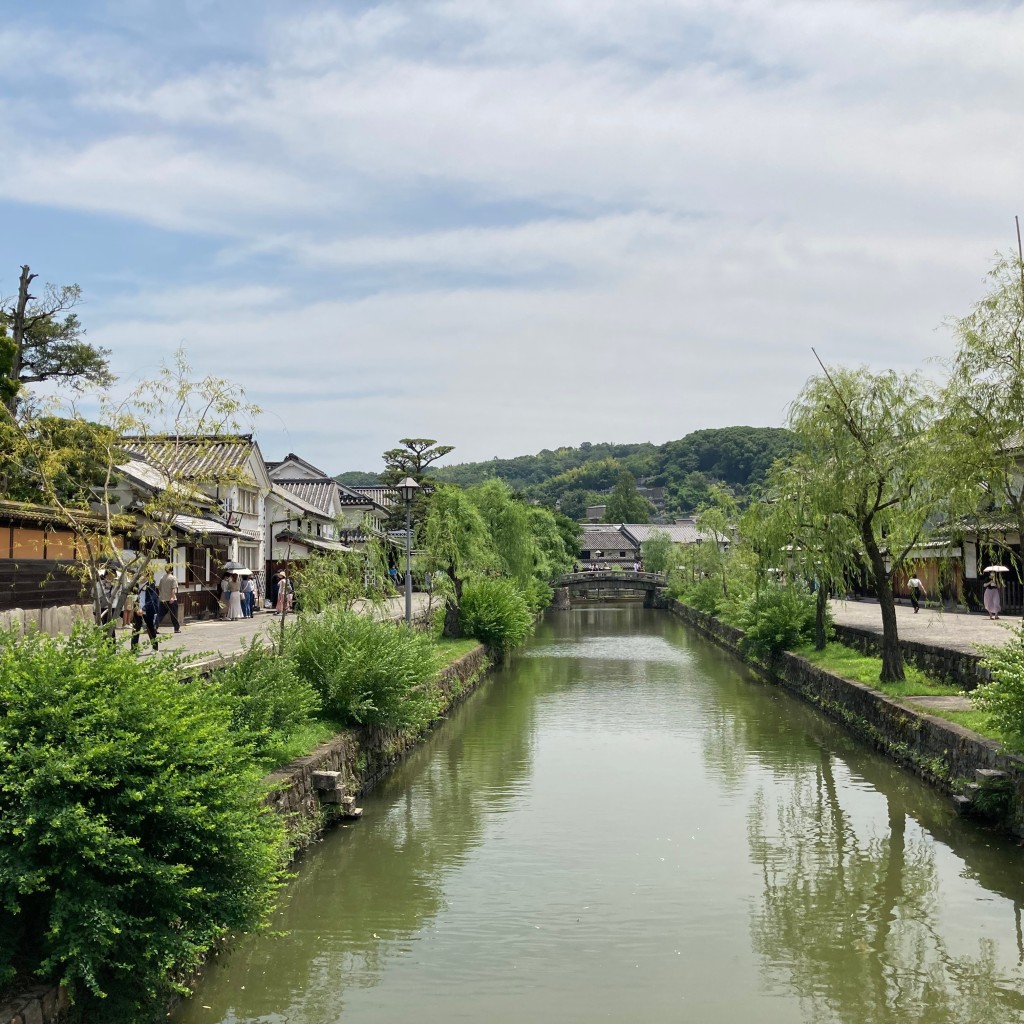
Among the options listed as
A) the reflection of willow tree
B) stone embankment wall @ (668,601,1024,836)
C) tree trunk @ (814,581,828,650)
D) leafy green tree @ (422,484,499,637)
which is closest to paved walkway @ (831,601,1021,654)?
tree trunk @ (814,581,828,650)

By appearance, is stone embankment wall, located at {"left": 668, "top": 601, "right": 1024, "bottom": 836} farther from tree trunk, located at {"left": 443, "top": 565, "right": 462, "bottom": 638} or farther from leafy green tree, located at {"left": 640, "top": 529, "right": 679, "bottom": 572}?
leafy green tree, located at {"left": 640, "top": 529, "right": 679, "bottom": 572}

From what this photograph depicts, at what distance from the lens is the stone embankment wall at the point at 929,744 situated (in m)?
12.5

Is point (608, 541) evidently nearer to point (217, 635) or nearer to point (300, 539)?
point (300, 539)

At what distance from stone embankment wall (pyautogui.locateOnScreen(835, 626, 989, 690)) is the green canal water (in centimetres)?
212

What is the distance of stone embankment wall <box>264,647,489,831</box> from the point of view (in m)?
11.5

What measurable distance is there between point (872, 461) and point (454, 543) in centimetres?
1445

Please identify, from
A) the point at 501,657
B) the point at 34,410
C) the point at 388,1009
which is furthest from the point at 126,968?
the point at 501,657

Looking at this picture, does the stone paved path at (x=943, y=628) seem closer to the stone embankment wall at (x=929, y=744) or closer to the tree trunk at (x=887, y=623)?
the stone embankment wall at (x=929, y=744)

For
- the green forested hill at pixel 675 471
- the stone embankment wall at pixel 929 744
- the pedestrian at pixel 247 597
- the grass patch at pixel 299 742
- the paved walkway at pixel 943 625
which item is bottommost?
the stone embankment wall at pixel 929 744

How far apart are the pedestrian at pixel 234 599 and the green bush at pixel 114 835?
26845mm

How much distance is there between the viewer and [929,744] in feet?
50.4

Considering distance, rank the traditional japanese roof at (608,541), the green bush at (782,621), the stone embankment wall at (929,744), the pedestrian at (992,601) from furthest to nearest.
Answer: the traditional japanese roof at (608,541) → the pedestrian at (992,601) → the green bush at (782,621) → the stone embankment wall at (929,744)

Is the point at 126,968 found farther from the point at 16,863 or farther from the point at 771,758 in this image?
the point at 771,758

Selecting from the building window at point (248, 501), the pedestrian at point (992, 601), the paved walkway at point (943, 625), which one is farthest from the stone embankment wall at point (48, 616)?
the pedestrian at point (992, 601)
